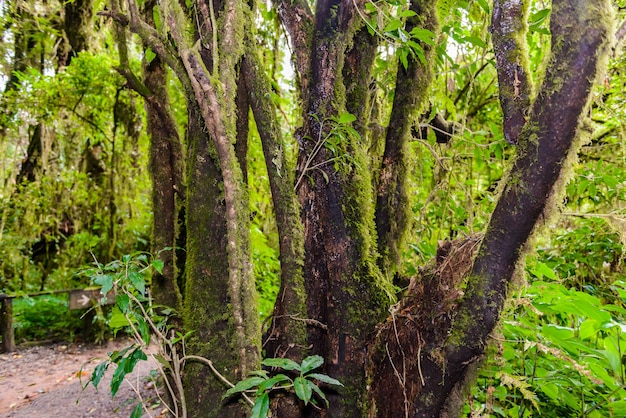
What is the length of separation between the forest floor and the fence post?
12 centimetres

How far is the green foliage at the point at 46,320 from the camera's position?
5926 millimetres

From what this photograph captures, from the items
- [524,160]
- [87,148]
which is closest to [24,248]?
[87,148]

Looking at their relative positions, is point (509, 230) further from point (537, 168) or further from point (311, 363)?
point (311, 363)

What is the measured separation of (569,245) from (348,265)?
2.15 meters

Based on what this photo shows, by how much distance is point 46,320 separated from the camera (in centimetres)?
632

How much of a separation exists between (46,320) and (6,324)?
795 millimetres

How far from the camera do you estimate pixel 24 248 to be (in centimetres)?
621

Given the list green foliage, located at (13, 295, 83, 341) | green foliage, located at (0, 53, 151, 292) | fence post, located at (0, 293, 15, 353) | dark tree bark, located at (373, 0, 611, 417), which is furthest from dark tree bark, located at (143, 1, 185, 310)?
fence post, located at (0, 293, 15, 353)

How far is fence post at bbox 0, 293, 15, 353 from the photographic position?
550 cm

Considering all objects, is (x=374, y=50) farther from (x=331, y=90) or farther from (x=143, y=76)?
(x=143, y=76)

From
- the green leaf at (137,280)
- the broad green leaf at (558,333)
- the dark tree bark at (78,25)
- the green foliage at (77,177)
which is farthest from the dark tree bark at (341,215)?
the dark tree bark at (78,25)

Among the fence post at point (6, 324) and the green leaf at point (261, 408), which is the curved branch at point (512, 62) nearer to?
the green leaf at point (261, 408)

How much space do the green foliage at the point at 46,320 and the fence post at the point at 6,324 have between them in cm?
44

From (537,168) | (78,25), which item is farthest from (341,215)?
(78,25)
